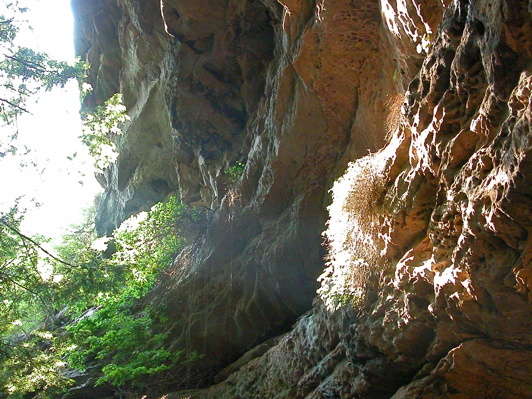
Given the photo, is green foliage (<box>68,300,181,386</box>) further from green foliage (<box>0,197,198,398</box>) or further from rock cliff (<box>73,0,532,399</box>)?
rock cliff (<box>73,0,532,399</box>)

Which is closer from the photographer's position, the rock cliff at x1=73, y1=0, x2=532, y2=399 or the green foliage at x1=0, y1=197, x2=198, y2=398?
the rock cliff at x1=73, y1=0, x2=532, y2=399

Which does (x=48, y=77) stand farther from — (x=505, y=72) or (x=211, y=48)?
(x=505, y=72)

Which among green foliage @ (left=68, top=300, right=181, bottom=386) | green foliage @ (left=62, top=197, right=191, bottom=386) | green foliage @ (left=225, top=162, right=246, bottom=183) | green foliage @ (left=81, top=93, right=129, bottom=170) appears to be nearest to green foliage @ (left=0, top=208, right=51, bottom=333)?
green foliage @ (left=62, top=197, right=191, bottom=386)

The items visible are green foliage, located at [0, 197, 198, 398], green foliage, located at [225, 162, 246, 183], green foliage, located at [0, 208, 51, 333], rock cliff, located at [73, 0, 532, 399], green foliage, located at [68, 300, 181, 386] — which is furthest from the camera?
green foliage, located at [225, 162, 246, 183]

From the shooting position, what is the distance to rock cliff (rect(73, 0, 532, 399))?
3.29 meters

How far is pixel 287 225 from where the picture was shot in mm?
10039

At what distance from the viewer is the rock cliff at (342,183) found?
3289mm

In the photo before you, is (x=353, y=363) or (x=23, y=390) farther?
(x=23, y=390)

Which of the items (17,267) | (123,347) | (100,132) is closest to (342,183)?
(100,132)

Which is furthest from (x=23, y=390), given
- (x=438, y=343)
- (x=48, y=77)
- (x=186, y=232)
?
(x=438, y=343)

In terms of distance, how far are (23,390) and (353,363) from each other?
812cm

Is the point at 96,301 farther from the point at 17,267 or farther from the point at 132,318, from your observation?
the point at 17,267

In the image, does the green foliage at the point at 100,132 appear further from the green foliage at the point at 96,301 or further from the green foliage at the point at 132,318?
the green foliage at the point at 132,318

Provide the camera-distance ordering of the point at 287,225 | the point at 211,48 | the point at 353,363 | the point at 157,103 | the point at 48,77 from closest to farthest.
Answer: the point at 353,363, the point at 48,77, the point at 287,225, the point at 211,48, the point at 157,103
